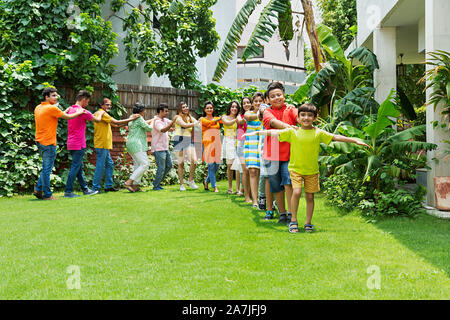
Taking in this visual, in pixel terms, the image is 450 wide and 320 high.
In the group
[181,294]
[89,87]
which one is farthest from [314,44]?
[181,294]

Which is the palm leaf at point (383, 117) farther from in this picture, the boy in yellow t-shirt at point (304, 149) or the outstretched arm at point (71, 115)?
the outstretched arm at point (71, 115)

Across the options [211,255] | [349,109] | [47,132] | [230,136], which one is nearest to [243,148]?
[230,136]

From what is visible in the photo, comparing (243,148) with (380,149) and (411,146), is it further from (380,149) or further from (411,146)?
(411,146)

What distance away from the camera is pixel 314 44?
10000 millimetres

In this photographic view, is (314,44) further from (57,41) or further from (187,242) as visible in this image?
(187,242)

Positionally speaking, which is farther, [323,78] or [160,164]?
[160,164]

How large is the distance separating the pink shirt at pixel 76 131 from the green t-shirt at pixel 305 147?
4.70 m

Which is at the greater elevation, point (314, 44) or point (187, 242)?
point (314, 44)

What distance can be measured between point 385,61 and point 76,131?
638cm

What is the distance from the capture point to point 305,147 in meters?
5.00

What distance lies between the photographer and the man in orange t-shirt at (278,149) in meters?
5.33
